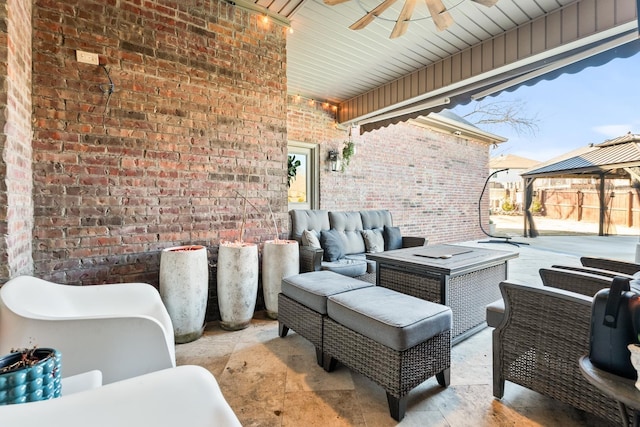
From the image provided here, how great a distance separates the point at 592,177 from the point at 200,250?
1009 cm

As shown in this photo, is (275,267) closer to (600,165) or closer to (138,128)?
(138,128)

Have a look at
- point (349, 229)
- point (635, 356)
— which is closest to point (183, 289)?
point (349, 229)

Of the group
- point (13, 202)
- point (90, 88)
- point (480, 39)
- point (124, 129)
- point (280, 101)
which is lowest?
point (13, 202)

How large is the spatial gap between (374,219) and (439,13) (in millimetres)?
2758

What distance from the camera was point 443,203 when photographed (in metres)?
7.32

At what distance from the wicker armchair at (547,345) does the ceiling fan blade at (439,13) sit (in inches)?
79.6

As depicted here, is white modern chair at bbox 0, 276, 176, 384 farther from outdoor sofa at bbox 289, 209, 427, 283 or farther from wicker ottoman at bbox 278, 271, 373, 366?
outdoor sofa at bbox 289, 209, 427, 283

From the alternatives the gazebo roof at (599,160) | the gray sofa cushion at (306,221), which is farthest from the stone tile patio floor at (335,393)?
the gazebo roof at (599,160)

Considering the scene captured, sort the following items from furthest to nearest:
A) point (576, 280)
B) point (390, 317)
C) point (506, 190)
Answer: point (506, 190) < point (576, 280) < point (390, 317)

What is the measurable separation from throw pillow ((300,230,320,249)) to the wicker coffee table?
82 centimetres

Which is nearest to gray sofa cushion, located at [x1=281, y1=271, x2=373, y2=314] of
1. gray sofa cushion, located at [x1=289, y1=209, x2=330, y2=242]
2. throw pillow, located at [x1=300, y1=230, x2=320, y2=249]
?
throw pillow, located at [x1=300, y1=230, x2=320, y2=249]

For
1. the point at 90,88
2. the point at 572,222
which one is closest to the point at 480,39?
the point at 90,88

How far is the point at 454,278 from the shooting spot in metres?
2.34

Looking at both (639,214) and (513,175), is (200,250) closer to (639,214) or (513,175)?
(639,214)
